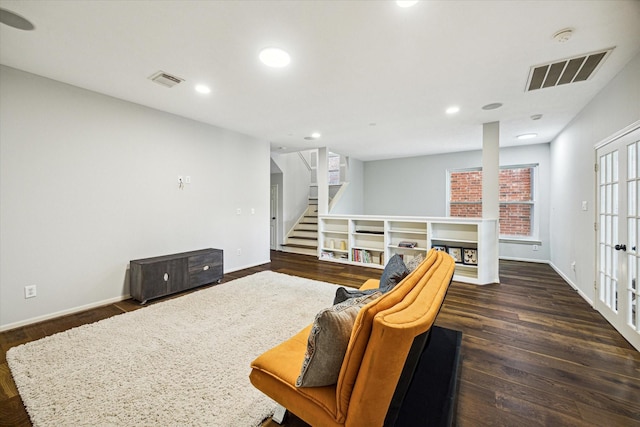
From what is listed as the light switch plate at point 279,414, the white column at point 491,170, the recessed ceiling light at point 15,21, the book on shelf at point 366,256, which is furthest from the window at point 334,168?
the light switch plate at point 279,414

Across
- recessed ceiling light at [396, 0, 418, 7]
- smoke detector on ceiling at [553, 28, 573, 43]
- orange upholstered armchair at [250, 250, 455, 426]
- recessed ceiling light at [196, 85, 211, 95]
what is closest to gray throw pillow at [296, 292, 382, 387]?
orange upholstered armchair at [250, 250, 455, 426]

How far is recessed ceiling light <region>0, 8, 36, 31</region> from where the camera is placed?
179cm

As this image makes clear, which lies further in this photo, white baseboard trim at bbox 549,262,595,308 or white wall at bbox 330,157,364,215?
white wall at bbox 330,157,364,215

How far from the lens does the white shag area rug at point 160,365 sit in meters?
1.50

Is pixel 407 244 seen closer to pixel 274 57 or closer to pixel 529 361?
pixel 529 361

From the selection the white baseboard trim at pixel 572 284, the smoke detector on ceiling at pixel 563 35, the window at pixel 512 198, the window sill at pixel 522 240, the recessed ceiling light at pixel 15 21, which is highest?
the recessed ceiling light at pixel 15 21

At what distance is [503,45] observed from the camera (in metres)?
2.12

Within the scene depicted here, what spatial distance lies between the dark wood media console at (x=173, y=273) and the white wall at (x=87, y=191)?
10.1 inches

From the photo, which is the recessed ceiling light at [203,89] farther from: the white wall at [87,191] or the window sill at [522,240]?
the window sill at [522,240]

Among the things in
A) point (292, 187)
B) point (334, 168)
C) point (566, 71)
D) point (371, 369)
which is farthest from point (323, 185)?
point (371, 369)

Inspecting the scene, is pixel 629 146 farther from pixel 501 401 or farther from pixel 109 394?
pixel 109 394

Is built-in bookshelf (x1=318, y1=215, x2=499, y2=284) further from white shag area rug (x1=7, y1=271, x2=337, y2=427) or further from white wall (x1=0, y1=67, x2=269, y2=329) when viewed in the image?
white wall (x1=0, y1=67, x2=269, y2=329)

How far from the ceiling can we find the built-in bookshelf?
1791 mm

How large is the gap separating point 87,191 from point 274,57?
264 cm
